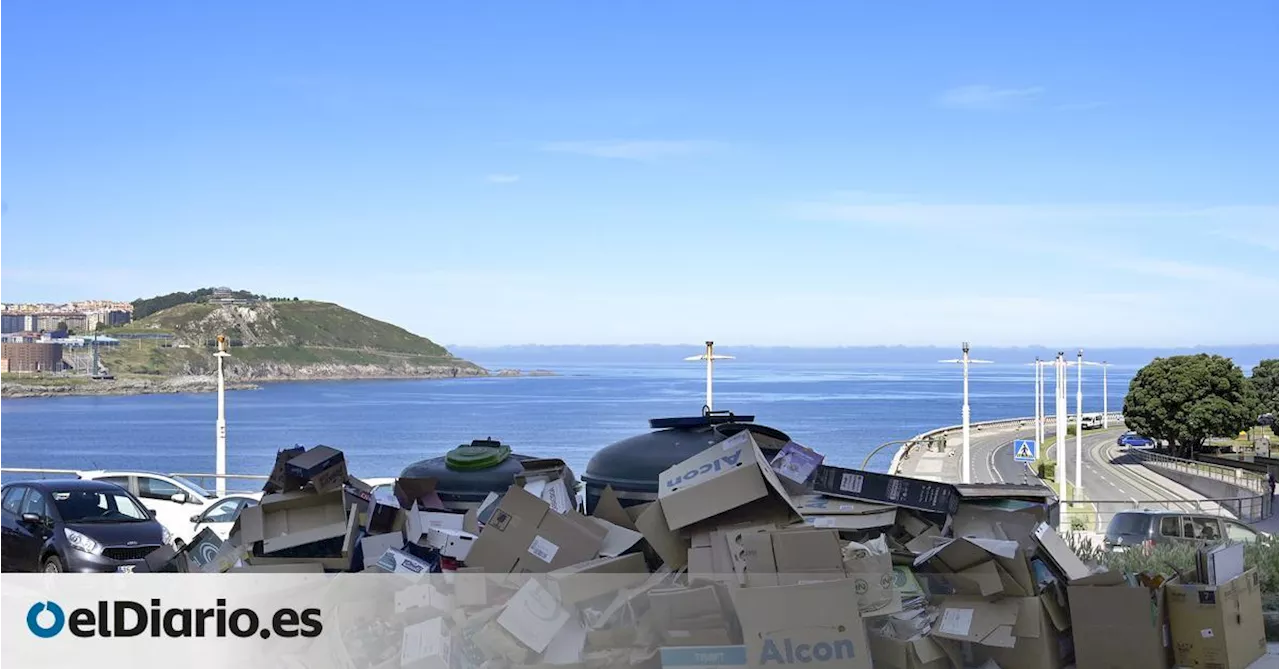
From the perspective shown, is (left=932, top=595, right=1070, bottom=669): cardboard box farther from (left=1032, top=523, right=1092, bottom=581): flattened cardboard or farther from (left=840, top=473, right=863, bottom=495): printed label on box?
(left=840, top=473, right=863, bottom=495): printed label on box

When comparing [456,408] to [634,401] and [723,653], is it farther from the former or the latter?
[723,653]

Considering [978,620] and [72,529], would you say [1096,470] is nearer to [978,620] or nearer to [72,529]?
[72,529]

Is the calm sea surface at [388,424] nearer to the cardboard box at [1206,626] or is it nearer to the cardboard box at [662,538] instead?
the cardboard box at [662,538]

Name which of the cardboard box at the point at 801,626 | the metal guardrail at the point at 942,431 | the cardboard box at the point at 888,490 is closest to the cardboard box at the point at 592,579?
the cardboard box at the point at 801,626

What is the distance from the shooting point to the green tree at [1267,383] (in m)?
77.9

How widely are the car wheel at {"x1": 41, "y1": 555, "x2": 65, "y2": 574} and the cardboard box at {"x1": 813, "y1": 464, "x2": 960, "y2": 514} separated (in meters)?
9.86

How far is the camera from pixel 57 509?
49.1 feet

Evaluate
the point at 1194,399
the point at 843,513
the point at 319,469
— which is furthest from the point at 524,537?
the point at 1194,399

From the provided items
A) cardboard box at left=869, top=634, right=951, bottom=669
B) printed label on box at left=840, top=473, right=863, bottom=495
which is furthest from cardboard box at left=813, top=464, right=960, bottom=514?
cardboard box at left=869, top=634, right=951, bottom=669

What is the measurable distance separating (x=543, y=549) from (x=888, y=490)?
2.63m

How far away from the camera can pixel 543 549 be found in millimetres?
8430

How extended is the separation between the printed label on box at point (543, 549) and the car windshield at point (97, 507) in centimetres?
894

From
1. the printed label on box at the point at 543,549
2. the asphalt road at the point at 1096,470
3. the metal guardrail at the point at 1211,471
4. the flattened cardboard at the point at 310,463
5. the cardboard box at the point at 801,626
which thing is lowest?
the asphalt road at the point at 1096,470

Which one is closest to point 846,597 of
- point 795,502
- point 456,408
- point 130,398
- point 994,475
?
point 795,502
